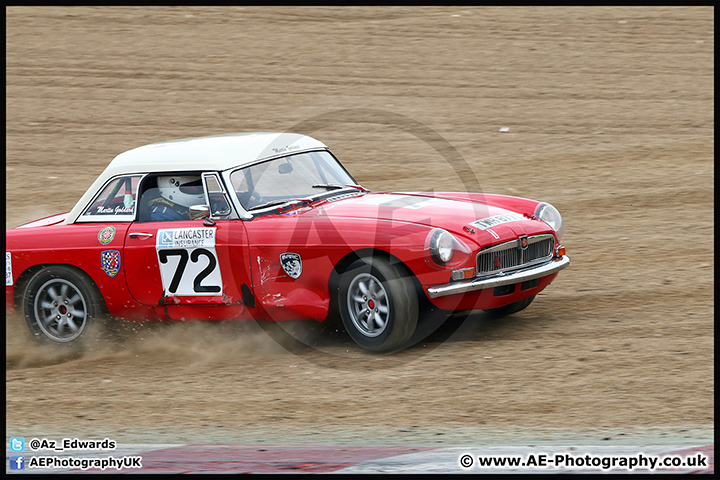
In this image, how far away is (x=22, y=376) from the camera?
6.79 m

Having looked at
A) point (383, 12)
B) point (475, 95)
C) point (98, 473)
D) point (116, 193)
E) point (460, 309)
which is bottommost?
point (98, 473)

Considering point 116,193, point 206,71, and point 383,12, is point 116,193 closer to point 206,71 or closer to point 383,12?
point 206,71

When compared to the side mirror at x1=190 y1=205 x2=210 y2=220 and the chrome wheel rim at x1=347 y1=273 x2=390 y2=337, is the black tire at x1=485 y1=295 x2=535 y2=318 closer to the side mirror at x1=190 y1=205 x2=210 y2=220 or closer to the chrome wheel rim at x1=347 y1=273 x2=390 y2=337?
the chrome wheel rim at x1=347 y1=273 x2=390 y2=337

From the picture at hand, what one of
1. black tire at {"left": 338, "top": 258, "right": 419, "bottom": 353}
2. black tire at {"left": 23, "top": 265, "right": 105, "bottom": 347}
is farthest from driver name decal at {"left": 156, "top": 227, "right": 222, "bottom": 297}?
black tire at {"left": 338, "top": 258, "right": 419, "bottom": 353}

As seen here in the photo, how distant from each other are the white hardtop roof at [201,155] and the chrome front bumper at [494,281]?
204 centimetres

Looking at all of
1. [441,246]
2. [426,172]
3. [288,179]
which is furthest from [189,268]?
[426,172]

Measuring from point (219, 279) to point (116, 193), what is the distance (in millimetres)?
1294

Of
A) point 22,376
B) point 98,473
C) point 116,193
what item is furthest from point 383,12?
point 98,473

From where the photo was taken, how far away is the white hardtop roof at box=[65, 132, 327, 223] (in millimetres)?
7176

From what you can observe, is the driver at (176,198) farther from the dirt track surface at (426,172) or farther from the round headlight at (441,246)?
the round headlight at (441,246)

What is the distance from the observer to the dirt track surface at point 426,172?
552 centimetres

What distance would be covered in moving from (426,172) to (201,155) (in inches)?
232

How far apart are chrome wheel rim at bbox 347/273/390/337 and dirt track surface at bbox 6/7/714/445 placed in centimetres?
28

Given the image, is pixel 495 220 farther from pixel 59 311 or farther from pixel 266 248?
pixel 59 311
